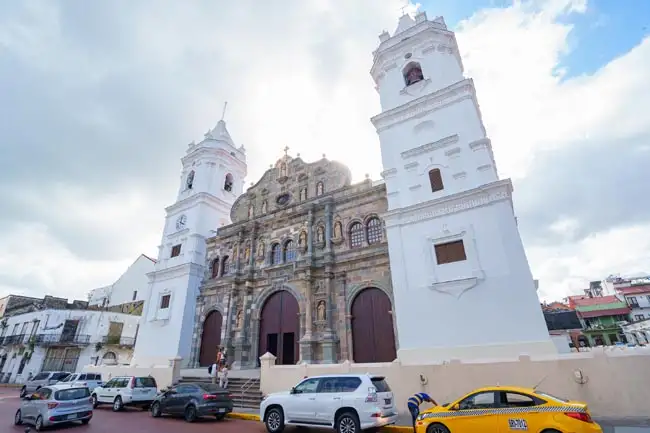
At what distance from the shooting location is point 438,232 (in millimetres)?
14453

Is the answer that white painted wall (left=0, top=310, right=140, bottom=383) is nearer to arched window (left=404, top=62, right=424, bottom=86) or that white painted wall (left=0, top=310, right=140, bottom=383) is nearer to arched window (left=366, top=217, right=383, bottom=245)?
arched window (left=366, top=217, right=383, bottom=245)

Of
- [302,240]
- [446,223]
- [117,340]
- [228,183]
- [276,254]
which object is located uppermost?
[228,183]

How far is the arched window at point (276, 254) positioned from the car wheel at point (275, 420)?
11716 mm

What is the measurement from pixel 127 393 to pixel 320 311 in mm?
9409

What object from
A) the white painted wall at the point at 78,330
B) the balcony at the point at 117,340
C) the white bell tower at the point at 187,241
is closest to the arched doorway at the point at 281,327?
the white bell tower at the point at 187,241

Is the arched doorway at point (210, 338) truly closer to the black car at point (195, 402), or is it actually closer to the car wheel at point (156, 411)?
the car wheel at point (156, 411)

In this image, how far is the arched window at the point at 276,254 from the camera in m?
21.0

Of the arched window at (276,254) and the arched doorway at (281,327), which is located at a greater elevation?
the arched window at (276,254)

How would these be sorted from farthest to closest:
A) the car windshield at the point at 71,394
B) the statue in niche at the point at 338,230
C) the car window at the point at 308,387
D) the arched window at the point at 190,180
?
the arched window at the point at 190,180, the statue in niche at the point at 338,230, the car windshield at the point at 71,394, the car window at the point at 308,387

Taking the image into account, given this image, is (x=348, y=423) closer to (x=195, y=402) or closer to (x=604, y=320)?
(x=195, y=402)

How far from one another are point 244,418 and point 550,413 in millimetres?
9832

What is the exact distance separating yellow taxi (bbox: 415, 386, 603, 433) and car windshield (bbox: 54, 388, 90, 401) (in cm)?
1145

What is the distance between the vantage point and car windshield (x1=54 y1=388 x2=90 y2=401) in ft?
35.8

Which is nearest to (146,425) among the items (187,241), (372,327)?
(372,327)
